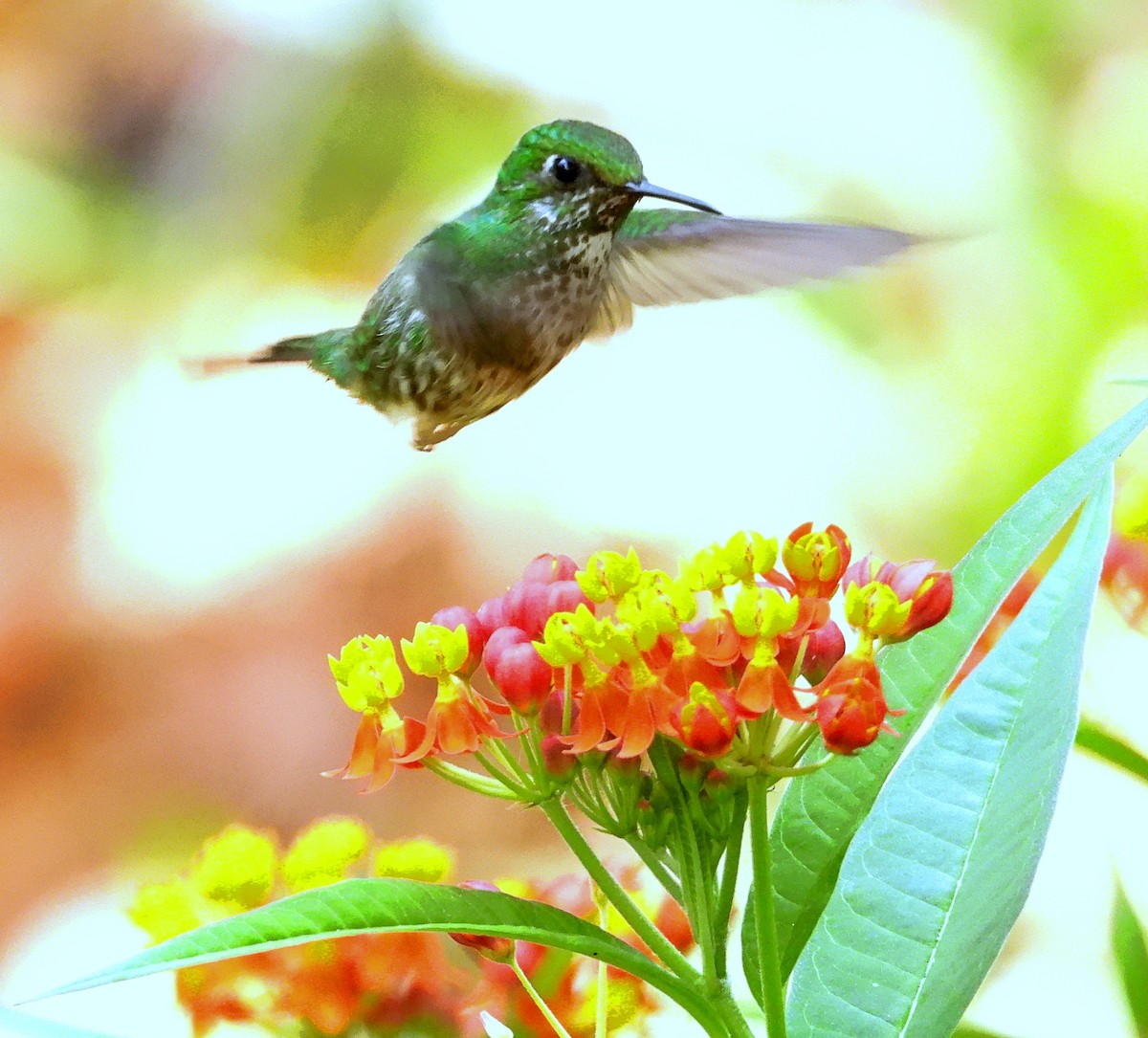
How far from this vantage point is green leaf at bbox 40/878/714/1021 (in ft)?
1.79

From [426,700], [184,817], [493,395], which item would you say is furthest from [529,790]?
[184,817]

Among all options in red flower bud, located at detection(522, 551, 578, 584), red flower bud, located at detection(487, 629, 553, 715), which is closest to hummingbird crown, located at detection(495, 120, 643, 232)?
red flower bud, located at detection(522, 551, 578, 584)

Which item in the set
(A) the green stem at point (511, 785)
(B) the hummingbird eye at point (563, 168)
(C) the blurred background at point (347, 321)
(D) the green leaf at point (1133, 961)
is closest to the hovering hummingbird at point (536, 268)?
(B) the hummingbird eye at point (563, 168)

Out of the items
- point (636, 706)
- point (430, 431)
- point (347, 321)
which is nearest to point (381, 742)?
point (636, 706)

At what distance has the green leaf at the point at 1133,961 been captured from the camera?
3.09ft

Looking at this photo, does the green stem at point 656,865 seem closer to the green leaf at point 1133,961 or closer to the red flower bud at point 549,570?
the red flower bud at point 549,570

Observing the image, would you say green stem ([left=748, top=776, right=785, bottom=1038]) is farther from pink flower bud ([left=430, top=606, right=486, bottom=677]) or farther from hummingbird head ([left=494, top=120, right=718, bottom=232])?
hummingbird head ([left=494, top=120, right=718, bottom=232])

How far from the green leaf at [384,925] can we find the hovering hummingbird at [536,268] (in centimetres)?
47

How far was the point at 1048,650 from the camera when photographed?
637 millimetres

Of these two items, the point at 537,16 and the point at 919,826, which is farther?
the point at 537,16

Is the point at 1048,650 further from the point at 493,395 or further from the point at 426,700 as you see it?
the point at 426,700

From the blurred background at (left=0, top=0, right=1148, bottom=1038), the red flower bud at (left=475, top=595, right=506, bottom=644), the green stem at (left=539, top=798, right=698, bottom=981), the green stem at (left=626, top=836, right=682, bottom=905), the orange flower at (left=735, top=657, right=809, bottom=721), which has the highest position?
the blurred background at (left=0, top=0, right=1148, bottom=1038)

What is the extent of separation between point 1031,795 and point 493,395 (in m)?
0.57

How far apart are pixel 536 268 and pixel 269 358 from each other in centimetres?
28
